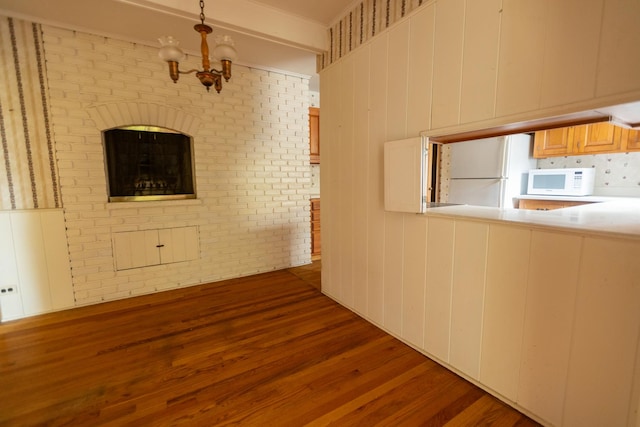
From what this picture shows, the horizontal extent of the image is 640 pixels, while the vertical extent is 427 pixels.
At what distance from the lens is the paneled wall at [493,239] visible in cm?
119

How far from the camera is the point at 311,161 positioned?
176 inches

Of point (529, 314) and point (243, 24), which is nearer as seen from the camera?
point (529, 314)

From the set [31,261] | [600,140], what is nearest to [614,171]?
[600,140]

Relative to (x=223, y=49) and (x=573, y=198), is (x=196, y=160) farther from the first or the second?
(x=573, y=198)

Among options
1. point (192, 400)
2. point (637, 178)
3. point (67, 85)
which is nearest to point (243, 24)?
point (67, 85)

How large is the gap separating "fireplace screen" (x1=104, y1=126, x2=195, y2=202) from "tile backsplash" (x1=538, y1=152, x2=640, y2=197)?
5033 millimetres

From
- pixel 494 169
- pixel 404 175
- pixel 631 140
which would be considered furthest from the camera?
pixel 494 169

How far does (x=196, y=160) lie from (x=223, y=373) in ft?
7.95

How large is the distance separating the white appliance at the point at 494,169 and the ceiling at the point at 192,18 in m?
2.33

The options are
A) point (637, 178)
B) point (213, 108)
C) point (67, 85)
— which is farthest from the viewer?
point (213, 108)

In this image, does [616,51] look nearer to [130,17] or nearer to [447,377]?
[447,377]

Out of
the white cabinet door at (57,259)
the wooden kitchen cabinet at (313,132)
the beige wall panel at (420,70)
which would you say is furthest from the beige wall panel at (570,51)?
the white cabinet door at (57,259)

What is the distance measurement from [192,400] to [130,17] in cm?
314

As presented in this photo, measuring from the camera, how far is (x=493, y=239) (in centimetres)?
156
